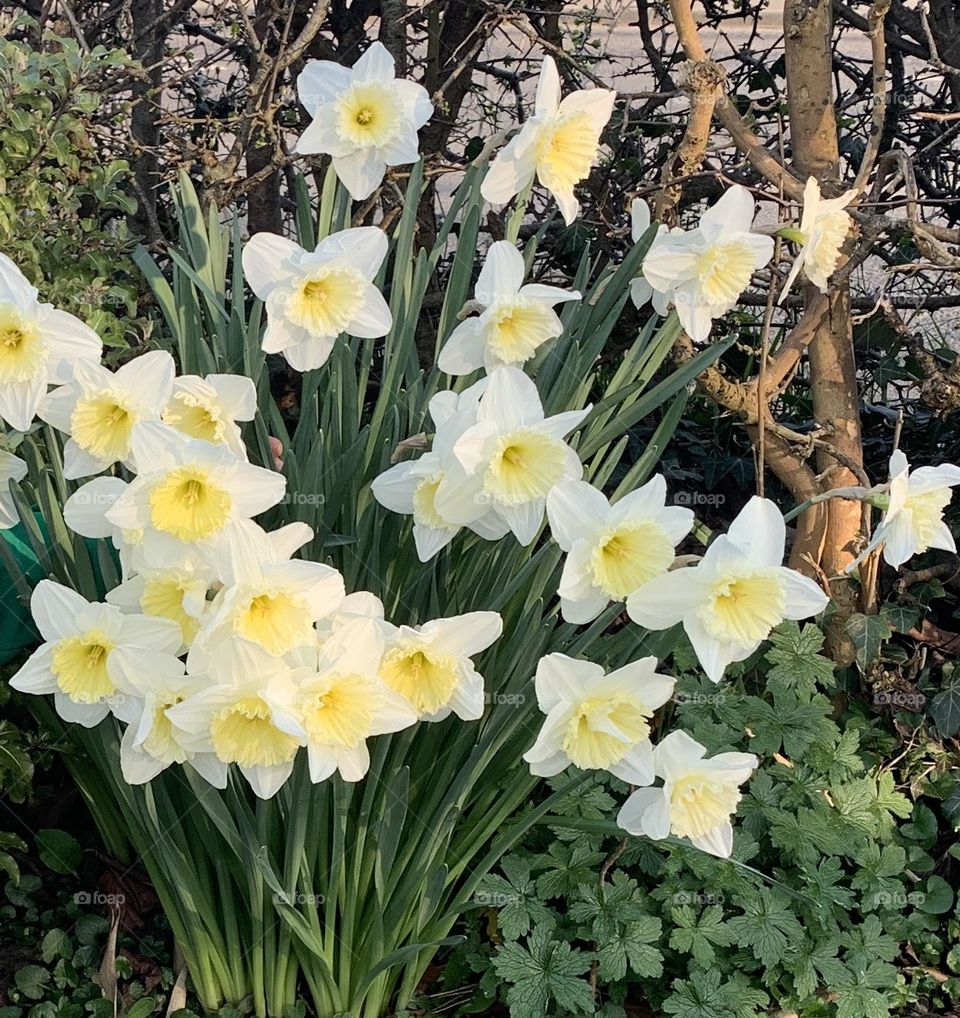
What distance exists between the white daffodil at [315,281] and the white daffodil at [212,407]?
0.09 metres

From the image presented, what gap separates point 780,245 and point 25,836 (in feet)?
5.39

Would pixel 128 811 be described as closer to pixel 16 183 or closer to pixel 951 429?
pixel 16 183

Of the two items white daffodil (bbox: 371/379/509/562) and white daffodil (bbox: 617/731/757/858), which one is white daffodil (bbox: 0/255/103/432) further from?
white daffodil (bbox: 617/731/757/858)

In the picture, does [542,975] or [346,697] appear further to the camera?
[542,975]

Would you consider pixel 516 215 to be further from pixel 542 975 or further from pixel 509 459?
pixel 542 975

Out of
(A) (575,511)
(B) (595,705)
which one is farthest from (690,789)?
(A) (575,511)

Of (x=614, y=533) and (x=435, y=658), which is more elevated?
(x=614, y=533)

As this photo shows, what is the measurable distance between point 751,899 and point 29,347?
50.8 inches

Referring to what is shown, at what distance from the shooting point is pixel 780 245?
6.33 ft

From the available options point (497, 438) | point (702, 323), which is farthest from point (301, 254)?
point (702, 323)

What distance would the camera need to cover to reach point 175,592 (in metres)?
1.21

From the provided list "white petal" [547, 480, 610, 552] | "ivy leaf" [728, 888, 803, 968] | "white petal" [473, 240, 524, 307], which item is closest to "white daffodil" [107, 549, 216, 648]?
"white petal" [547, 480, 610, 552]

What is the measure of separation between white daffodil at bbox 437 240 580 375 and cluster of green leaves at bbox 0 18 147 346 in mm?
918

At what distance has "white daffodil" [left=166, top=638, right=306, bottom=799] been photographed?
112 centimetres
